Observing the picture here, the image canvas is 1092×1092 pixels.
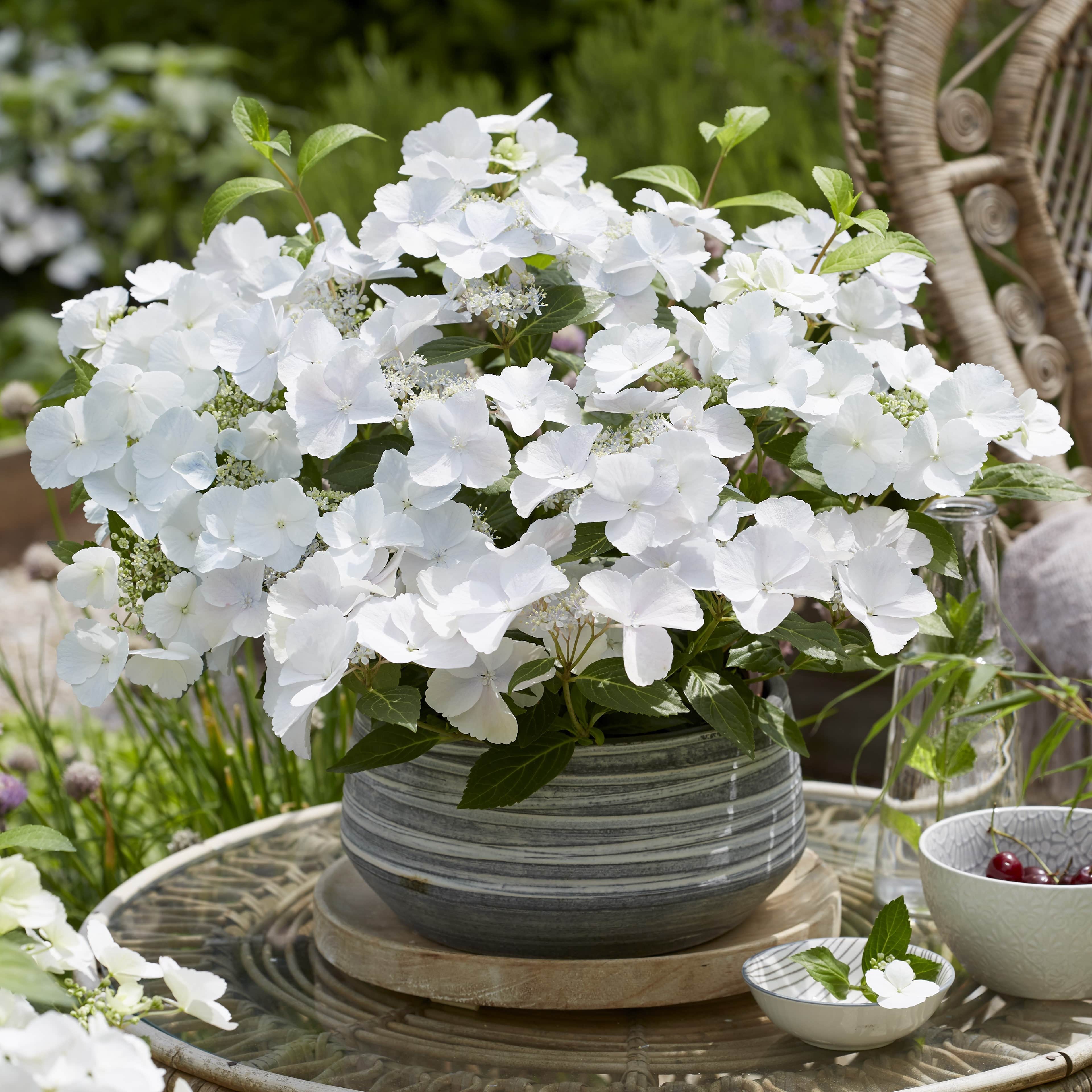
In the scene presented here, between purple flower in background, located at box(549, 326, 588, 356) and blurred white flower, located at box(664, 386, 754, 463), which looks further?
purple flower in background, located at box(549, 326, 588, 356)

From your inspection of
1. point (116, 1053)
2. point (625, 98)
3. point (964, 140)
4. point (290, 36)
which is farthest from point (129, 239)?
point (116, 1053)

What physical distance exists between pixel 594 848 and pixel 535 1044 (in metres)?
0.14

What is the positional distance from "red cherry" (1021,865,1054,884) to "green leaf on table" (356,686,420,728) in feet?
1.34

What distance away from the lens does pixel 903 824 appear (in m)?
0.94

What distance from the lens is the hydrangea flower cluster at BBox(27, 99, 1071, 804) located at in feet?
2.20

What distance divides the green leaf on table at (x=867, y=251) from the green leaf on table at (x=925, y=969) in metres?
0.42

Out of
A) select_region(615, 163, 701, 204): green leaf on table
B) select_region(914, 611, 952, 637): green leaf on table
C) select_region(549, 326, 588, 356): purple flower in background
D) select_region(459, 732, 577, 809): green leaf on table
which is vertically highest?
select_region(615, 163, 701, 204): green leaf on table

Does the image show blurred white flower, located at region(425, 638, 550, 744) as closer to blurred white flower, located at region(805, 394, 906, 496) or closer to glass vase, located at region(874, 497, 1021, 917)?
blurred white flower, located at region(805, 394, 906, 496)

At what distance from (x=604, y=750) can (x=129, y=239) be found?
4.21m

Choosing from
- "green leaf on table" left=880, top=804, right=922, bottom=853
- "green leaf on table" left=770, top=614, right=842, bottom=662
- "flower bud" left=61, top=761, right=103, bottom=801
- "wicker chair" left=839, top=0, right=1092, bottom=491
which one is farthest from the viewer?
"wicker chair" left=839, top=0, right=1092, bottom=491

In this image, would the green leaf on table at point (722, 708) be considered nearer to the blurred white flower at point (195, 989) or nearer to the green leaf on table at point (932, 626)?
the green leaf on table at point (932, 626)

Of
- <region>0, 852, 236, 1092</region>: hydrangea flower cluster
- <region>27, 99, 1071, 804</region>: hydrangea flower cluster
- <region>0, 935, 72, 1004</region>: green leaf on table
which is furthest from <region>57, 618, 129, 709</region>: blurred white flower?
<region>0, 935, 72, 1004</region>: green leaf on table

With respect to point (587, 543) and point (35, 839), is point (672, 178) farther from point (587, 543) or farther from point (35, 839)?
point (35, 839)

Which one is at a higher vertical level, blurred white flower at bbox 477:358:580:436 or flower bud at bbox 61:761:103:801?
blurred white flower at bbox 477:358:580:436
